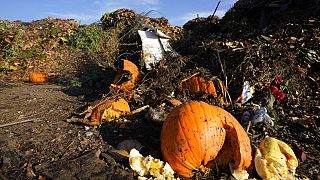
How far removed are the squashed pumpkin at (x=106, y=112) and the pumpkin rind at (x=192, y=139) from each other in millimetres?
1233

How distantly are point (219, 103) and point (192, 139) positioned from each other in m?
1.62

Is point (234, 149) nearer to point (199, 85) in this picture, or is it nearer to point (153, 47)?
point (199, 85)

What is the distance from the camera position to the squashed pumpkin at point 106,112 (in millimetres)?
4320

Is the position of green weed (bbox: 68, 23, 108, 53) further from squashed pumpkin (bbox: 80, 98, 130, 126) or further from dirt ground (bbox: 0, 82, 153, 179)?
squashed pumpkin (bbox: 80, 98, 130, 126)

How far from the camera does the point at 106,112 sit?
171 inches

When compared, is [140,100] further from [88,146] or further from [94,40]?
[94,40]

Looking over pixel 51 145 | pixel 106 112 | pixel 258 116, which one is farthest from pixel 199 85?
pixel 51 145

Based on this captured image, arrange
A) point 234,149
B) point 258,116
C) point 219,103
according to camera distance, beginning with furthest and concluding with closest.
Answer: point 219,103
point 258,116
point 234,149

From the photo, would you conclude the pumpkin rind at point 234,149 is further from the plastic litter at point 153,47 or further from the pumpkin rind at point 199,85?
the plastic litter at point 153,47

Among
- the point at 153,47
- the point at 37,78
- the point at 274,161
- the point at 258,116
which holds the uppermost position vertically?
the point at 153,47

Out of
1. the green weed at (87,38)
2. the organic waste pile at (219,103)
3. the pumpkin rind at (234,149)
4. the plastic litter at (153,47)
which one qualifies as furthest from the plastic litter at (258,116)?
the green weed at (87,38)

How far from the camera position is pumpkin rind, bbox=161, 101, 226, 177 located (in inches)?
125

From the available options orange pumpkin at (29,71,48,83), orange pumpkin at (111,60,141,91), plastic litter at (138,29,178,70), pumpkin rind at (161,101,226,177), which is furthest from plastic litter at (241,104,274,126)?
orange pumpkin at (29,71,48,83)

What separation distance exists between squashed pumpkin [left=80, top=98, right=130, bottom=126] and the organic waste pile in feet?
0.05
